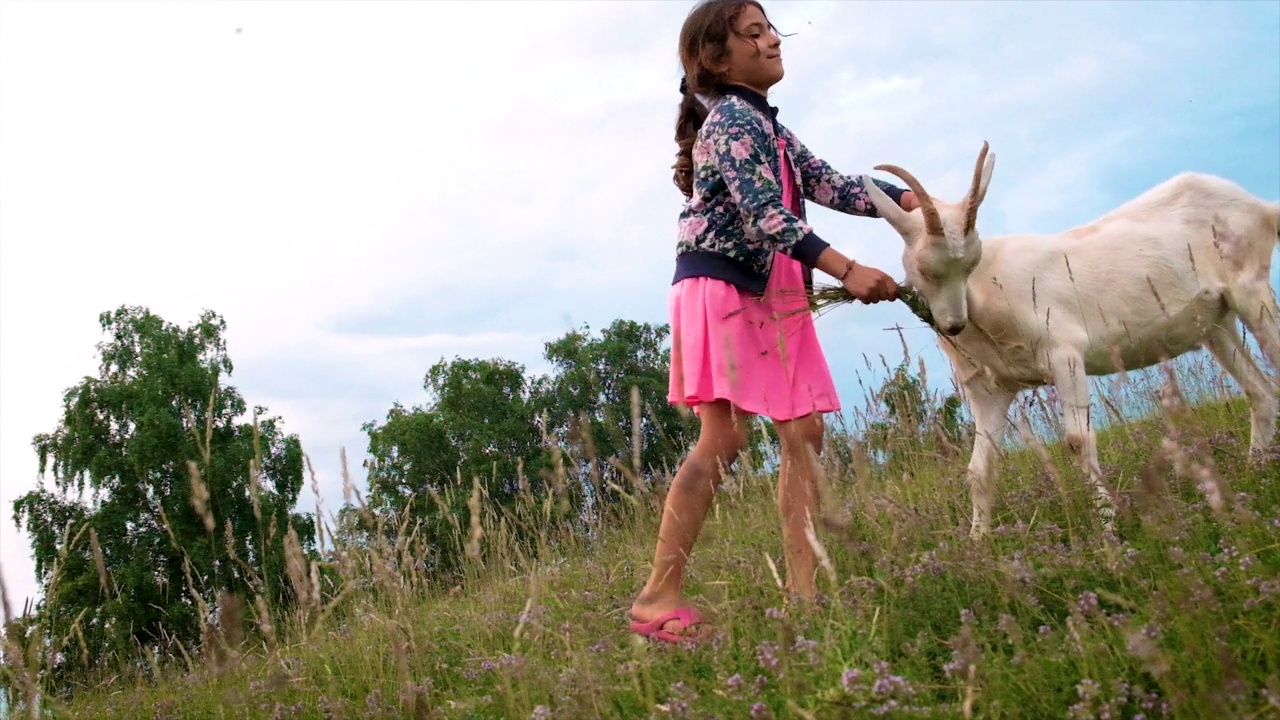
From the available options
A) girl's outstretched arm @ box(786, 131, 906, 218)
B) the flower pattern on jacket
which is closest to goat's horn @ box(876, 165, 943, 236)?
girl's outstretched arm @ box(786, 131, 906, 218)

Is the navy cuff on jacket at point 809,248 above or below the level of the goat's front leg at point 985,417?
above

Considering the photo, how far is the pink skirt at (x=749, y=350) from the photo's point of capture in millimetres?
3932

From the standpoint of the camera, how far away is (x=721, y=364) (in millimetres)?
3926

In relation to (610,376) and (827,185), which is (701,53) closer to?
(827,185)

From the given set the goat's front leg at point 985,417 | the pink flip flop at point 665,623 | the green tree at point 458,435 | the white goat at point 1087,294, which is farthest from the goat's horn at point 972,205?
the green tree at point 458,435

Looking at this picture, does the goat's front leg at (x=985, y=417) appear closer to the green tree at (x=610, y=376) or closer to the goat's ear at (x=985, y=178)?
the goat's ear at (x=985, y=178)

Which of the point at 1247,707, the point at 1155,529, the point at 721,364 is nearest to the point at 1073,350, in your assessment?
the point at 1155,529

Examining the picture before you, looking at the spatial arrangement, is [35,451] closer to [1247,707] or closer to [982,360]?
[982,360]

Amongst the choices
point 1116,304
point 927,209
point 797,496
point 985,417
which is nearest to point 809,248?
point 927,209

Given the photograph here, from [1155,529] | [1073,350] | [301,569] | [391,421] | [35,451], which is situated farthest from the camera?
[391,421]

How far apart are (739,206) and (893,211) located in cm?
87

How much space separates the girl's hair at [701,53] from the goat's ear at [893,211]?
705mm

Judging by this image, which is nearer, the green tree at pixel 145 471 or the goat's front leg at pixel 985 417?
the goat's front leg at pixel 985 417

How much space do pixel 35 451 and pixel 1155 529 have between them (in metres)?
30.9
